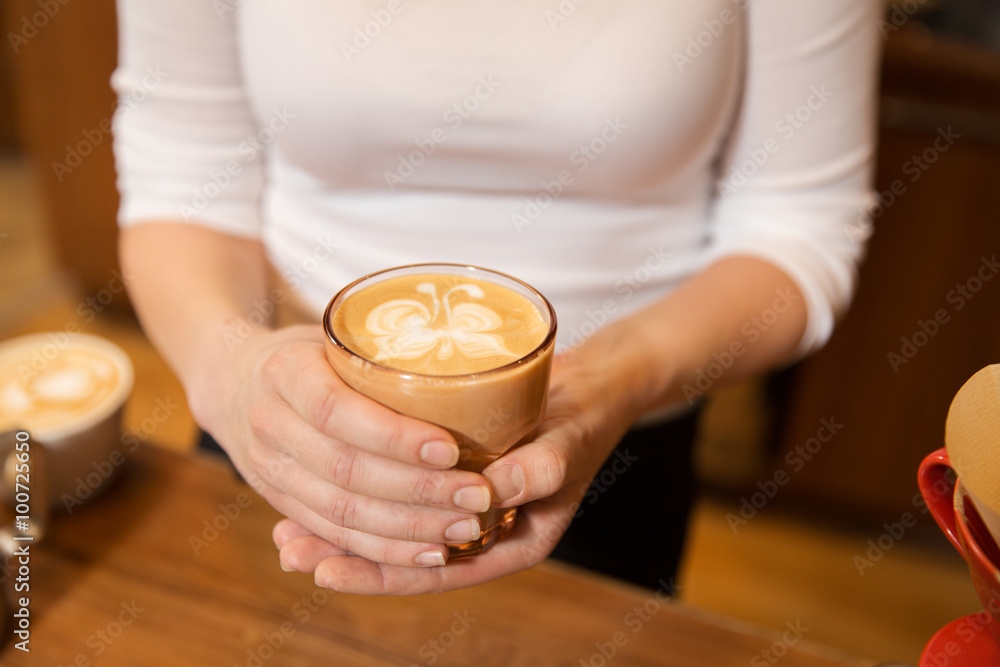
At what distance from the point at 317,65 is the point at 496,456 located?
1.65ft

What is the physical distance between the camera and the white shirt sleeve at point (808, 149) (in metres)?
0.93

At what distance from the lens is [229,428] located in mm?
821

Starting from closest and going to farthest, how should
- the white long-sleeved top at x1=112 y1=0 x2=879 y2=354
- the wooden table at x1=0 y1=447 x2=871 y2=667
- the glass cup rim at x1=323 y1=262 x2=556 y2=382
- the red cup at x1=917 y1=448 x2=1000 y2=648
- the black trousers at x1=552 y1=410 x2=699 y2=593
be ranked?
1. the red cup at x1=917 y1=448 x2=1000 y2=648
2. the glass cup rim at x1=323 y1=262 x2=556 y2=382
3. the wooden table at x1=0 y1=447 x2=871 y2=667
4. the white long-sleeved top at x1=112 y1=0 x2=879 y2=354
5. the black trousers at x1=552 y1=410 x2=699 y2=593

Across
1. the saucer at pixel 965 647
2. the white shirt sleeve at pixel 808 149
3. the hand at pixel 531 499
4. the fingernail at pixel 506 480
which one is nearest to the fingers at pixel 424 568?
the hand at pixel 531 499

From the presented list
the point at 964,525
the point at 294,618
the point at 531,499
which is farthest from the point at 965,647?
the point at 294,618

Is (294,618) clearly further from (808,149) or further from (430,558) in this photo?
(808,149)

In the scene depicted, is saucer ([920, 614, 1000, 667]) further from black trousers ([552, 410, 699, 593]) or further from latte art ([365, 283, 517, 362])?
black trousers ([552, 410, 699, 593])

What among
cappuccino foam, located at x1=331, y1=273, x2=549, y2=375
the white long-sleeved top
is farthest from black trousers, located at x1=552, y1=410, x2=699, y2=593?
cappuccino foam, located at x1=331, y1=273, x2=549, y2=375

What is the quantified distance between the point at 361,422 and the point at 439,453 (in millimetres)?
65

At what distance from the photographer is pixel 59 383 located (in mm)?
1085

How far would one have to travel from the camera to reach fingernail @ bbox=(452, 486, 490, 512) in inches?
25.8

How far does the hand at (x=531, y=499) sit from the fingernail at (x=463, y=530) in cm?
3

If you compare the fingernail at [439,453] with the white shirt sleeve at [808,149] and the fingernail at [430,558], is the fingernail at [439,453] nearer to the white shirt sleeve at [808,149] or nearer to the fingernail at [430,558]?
the fingernail at [430,558]

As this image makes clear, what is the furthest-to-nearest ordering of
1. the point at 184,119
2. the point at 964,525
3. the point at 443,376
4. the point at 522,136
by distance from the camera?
the point at 184,119, the point at 522,136, the point at 443,376, the point at 964,525
